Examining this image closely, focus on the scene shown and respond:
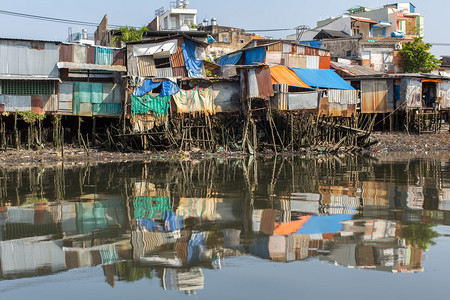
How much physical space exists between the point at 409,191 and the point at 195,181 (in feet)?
19.1

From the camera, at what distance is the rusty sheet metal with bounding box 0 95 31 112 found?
23578 millimetres

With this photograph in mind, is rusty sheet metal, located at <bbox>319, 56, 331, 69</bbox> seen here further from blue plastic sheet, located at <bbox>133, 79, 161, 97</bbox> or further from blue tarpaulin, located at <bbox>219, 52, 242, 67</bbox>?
blue plastic sheet, located at <bbox>133, 79, 161, 97</bbox>

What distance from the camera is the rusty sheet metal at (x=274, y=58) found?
28828 mm

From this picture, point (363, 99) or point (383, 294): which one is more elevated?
point (363, 99)

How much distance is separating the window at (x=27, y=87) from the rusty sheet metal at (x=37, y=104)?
249mm

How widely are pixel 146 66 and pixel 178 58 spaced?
68.1 inches

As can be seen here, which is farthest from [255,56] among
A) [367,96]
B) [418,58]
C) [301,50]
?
[418,58]

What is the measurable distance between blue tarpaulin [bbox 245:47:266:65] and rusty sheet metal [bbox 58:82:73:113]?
1037 cm

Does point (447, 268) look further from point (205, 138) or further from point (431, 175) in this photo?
point (205, 138)

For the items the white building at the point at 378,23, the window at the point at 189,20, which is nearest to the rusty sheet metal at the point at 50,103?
the white building at the point at 378,23

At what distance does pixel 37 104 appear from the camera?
24078 millimetres

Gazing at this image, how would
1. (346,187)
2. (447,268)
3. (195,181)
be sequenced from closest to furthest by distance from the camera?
(447,268), (346,187), (195,181)

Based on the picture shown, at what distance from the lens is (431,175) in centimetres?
1516

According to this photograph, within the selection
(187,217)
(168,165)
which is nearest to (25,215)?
(187,217)
